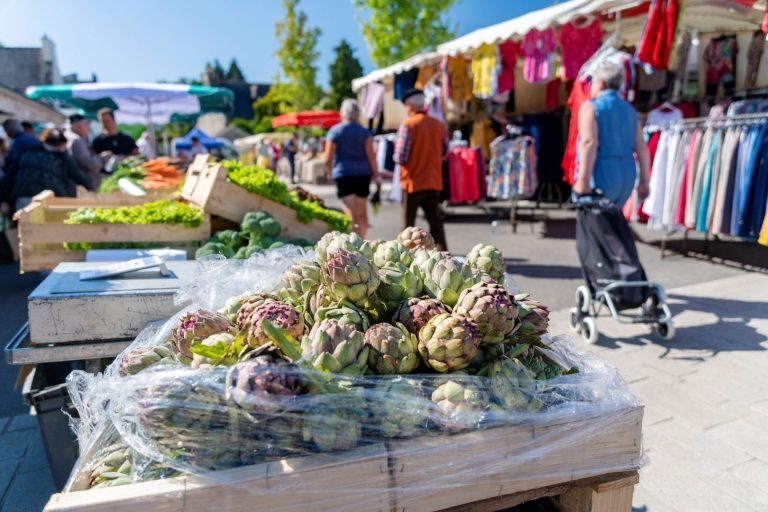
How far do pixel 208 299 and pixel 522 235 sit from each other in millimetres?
7273

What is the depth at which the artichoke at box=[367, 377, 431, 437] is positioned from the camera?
1.29m

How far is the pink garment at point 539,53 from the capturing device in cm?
753

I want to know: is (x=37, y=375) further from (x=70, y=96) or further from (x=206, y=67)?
(x=206, y=67)

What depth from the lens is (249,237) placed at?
3.36 m

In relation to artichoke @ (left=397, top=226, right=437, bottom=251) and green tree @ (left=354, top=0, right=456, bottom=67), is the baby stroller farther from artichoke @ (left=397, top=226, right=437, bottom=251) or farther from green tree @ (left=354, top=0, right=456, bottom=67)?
green tree @ (left=354, top=0, right=456, bottom=67)

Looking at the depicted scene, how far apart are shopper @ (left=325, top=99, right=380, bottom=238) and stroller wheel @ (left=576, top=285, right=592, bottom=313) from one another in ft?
8.83

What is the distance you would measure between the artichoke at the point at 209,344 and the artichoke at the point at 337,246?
1.29 ft

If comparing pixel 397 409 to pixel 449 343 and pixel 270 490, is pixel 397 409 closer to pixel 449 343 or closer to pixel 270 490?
pixel 449 343

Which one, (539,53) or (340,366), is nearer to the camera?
(340,366)

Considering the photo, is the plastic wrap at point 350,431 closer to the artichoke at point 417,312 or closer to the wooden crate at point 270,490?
the wooden crate at point 270,490

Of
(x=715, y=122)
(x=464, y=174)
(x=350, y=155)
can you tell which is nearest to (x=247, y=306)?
(x=350, y=155)

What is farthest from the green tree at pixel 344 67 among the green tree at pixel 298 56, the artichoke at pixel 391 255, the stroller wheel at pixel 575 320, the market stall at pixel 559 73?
the artichoke at pixel 391 255

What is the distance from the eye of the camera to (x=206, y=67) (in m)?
67.2

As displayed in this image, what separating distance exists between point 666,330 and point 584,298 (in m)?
0.61
